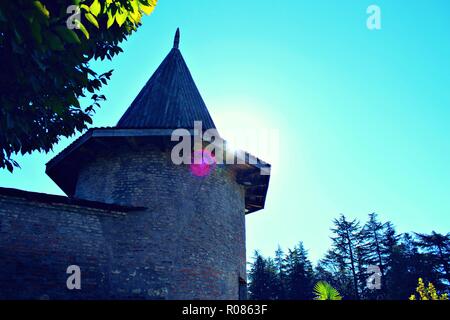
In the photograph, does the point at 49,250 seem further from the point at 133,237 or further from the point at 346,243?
the point at 346,243

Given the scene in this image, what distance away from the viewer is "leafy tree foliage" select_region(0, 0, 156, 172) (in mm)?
3916

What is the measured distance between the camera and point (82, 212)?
855cm

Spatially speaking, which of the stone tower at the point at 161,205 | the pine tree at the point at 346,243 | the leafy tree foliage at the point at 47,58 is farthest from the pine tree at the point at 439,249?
the leafy tree foliage at the point at 47,58

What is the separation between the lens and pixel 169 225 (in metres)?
9.18

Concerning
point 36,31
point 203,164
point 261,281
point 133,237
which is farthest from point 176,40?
point 261,281

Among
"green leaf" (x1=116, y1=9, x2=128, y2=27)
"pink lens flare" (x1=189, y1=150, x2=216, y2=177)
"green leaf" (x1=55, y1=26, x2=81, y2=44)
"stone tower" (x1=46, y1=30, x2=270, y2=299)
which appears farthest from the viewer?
"pink lens flare" (x1=189, y1=150, x2=216, y2=177)

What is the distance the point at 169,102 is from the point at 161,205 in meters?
4.01

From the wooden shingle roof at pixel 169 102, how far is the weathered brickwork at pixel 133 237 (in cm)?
152

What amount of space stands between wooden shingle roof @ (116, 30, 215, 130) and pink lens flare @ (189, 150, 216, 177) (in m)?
0.76

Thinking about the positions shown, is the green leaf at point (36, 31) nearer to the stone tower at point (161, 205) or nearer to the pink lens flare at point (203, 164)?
the stone tower at point (161, 205)

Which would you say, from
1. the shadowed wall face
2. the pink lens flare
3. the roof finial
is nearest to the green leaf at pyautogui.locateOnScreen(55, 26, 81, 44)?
the shadowed wall face

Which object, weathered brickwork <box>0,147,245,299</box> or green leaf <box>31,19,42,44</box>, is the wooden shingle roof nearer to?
weathered brickwork <box>0,147,245,299</box>
